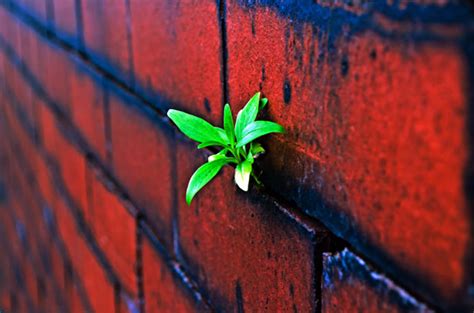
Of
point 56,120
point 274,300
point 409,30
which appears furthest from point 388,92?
point 56,120

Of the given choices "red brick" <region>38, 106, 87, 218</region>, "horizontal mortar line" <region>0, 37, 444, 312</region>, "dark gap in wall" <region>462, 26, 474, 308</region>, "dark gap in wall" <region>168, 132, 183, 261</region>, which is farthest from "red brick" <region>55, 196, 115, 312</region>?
"dark gap in wall" <region>462, 26, 474, 308</region>

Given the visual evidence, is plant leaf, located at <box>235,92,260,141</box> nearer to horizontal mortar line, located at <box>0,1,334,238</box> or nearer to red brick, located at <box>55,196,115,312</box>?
horizontal mortar line, located at <box>0,1,334,238</box>

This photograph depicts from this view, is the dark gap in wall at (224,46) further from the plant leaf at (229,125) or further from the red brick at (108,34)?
the red brick at (108,34)

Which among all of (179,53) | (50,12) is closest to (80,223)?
(50,12)

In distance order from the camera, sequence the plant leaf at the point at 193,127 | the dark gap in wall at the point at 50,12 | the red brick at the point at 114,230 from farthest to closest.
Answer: the dark gap in wall at the point at 50,12 < the red brick at the point at 114,230 < the plant leaf at the point at 193,127

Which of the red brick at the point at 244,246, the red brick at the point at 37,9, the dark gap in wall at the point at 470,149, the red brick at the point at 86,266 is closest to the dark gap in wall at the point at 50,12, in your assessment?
the red brick at the point at 37,9

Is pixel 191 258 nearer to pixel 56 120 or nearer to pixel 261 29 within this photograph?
pixel 261 29
